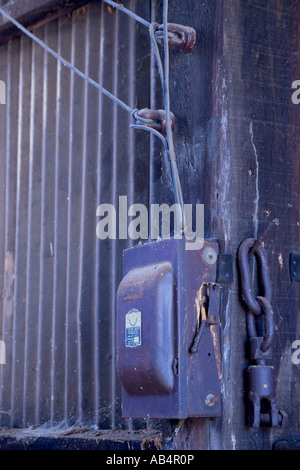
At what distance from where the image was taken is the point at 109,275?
12.0 ft

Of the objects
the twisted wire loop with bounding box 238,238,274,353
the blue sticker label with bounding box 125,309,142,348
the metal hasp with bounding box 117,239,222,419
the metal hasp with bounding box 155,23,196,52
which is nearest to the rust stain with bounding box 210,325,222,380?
the metal hasp with bounding box 117,239,222,419

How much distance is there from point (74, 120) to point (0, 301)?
95cm

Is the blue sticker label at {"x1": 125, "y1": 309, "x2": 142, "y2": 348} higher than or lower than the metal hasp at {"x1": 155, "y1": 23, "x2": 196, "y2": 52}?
lower

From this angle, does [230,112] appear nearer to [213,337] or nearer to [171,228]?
[171,228]

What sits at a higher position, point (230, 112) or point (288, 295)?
point (230, 112)

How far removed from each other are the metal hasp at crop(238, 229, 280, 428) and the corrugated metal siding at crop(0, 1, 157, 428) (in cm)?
76

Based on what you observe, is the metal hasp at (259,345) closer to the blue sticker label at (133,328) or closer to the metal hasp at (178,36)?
the blue sticker label at (133,328)

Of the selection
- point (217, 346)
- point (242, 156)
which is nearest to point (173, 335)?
point (217, 346)

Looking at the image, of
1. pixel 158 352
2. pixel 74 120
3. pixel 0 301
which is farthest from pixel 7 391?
pixel 158 352

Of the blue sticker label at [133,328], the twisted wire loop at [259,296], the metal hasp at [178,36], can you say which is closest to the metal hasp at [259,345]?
the twisted wire loop at [259,296]

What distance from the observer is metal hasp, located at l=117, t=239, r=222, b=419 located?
2.76 m

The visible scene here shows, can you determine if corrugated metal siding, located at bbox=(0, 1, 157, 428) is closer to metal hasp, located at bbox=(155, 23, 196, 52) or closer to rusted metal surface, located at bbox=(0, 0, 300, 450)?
rusted metal surface, located at bbox=(0, 0, 300, 450)

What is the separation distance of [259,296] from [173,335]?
13.4 inches

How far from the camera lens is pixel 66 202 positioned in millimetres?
3934
